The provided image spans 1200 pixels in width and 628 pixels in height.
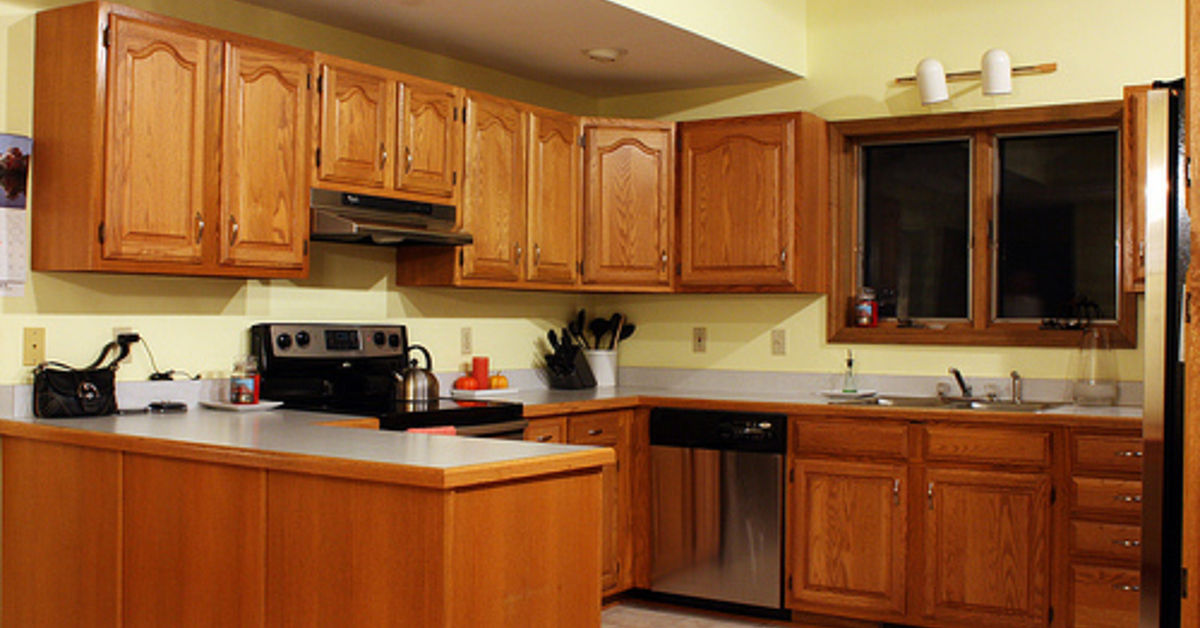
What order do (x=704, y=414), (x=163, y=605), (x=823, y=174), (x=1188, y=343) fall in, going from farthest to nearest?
(x=823, y=174) < (x=704, y=414) < (x=163, y=605) < (x=1188, y=343)

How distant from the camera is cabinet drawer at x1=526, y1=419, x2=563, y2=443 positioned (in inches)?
169

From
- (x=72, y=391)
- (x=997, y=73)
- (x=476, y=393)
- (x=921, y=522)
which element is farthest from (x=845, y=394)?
(x=72, y=391)

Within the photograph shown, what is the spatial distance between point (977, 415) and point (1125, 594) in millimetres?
752

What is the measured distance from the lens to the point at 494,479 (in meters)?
2.32

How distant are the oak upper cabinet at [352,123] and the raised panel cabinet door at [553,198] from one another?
817mm

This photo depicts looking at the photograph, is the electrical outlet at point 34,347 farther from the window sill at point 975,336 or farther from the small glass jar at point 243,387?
the window sill at point 975,336

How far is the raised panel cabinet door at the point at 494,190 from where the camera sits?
14.5ft

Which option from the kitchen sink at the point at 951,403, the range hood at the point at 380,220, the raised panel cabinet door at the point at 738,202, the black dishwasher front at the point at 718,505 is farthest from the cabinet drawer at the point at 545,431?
the kitchen sink at the point at 951,403

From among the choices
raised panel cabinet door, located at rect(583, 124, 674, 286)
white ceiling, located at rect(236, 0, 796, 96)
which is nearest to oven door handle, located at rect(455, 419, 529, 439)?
raised panel cabinet door, located at rect(583, 124, 674, 286)

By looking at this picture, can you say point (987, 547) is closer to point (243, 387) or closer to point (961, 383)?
point (961, 383)

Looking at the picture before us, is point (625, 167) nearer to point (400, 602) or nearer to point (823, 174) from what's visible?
point (823, 174)

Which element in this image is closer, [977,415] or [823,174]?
[977,415]

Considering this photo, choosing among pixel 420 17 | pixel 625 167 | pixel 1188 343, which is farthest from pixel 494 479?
pixel 625 167

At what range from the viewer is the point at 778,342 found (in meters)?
5.14
